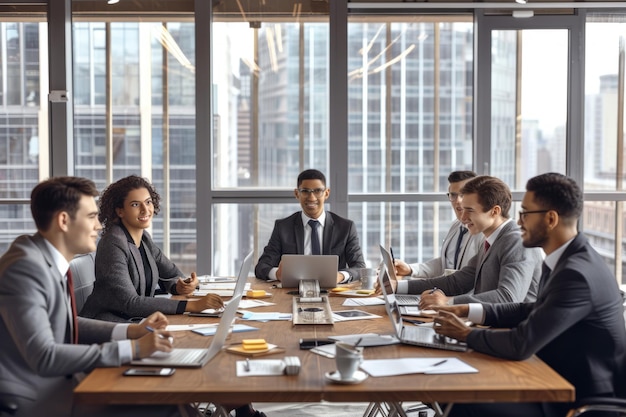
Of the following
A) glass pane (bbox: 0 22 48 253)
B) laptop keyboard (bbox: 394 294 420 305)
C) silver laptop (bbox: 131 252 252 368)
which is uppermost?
glass pane (bbox: 0 22 48 253)

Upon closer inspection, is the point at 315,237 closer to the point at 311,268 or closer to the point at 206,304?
the point at 311,268

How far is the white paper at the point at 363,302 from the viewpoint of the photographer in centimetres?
402

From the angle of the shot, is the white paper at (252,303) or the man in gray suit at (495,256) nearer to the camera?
the man in gray suit at (495,256)

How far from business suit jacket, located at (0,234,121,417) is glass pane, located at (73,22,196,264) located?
3.76m

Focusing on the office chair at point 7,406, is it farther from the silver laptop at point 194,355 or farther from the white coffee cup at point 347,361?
the white coffee cup at point 347,361

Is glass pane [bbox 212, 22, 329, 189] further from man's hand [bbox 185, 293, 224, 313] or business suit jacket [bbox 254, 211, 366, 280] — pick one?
man's hand [bbox 185, 293, 224, 313]

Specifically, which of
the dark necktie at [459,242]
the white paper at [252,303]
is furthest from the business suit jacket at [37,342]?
the dark necktie at [459,242]

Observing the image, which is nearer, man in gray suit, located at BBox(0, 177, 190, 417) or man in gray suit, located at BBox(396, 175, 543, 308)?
man in gray suit, located at BBox(0, 177, 190, 417)

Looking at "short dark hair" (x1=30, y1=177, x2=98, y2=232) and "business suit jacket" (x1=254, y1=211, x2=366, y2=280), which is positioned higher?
"short dark hair" (x1=30, y1=177, x2=98, y2=232)

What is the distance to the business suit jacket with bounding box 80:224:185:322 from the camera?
376cm

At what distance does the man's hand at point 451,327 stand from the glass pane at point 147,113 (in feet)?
12.5

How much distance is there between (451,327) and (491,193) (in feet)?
4.12

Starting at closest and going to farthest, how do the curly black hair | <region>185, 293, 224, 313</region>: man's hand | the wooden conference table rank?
the wooden conference table
<region>185, 293, 224, 313</region>: man's hand
the curly black hair

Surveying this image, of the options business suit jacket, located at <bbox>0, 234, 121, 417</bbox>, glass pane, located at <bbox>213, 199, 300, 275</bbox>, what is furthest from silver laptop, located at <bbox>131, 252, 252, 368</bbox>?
glass pane, located at <bbox>213, 199, 300, 275</bbox>
